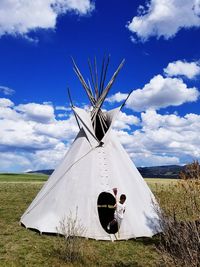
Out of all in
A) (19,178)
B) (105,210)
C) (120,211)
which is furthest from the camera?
(19,178)

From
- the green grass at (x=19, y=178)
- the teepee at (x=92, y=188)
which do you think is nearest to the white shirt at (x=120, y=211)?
the teepee at (x=92, y=188)

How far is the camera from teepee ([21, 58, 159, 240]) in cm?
1291

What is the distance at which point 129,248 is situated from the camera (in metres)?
11.9

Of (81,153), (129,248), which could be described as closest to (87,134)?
(81,153)

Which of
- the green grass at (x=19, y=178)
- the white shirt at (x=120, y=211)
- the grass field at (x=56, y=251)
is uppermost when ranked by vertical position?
the green grass at (x=19, y=178)

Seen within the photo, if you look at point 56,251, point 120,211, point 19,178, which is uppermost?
point 19,178

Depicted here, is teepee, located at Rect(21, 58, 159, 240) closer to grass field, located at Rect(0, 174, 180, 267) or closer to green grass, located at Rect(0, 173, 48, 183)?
grass field, located at Rect(0, 174, 180, 267)

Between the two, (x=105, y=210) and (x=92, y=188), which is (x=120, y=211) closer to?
(x=92, y=188)

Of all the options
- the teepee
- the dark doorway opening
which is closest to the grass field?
the teepee

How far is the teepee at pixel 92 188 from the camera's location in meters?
12.9

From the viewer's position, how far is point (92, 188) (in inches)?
525

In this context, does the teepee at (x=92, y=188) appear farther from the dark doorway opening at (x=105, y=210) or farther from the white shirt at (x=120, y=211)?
the dark doorway opening at (x=105, y=210)

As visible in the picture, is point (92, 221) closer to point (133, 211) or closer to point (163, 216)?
point (133, 211)

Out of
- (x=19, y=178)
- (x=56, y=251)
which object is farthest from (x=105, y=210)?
(x=19, y=178)
